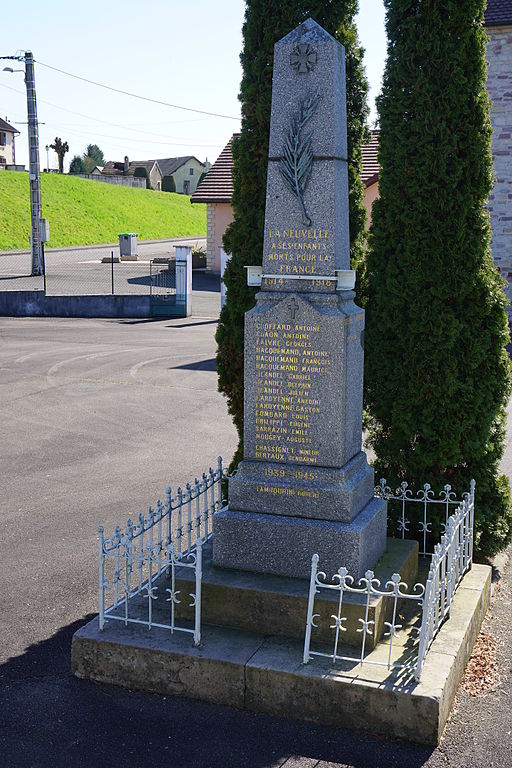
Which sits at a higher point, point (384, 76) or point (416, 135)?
point (384, 76)

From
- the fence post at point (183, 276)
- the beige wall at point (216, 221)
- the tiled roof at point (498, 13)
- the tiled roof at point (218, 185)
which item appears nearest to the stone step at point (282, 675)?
the tiled roof at point (498, 13)

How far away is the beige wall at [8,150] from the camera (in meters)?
83.8

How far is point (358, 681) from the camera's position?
562cm

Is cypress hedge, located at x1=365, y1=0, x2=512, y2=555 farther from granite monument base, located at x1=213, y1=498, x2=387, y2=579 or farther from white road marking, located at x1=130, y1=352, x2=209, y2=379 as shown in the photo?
white road marking, located at x1=130, y1=352, x2=209, y2=379

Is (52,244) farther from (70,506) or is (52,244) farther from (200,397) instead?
(70,506)

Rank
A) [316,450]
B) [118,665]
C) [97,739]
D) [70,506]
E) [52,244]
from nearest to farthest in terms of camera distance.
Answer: [97,739], [118,665], [316,450], [70,506], [52,244]

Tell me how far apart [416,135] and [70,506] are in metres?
5.37


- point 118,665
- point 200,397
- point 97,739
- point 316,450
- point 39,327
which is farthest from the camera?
point 39,327

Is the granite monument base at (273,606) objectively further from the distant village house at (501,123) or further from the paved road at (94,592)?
the distant village house at (501,123)

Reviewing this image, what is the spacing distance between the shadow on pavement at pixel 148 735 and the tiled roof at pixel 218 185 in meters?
31.3

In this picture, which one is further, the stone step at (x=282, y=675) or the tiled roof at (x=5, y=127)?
the tiled roof at (x=5, y=127)

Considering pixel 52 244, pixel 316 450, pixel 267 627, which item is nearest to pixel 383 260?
pixel 316 450

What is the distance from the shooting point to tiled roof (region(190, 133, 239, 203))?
3675cm

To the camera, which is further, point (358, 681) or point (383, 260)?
point (383, 260)
